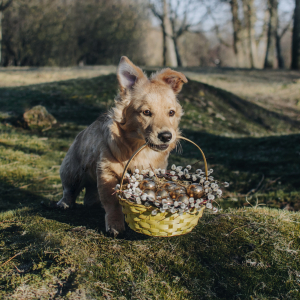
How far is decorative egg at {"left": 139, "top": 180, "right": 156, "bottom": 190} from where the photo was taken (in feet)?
10.1

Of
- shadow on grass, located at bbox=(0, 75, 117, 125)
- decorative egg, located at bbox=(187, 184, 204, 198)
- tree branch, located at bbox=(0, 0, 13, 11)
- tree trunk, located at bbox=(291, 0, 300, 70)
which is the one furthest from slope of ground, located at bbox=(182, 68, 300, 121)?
decorative egg, located at bbox=(187, 184, 204, 198)

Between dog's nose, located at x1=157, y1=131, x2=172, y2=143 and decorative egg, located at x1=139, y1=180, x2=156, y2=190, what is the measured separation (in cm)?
43

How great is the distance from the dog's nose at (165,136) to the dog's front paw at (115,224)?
953 millimetres

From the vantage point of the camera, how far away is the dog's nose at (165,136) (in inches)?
121

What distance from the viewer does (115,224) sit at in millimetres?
3309

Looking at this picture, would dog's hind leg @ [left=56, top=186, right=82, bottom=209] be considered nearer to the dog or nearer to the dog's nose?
the dog

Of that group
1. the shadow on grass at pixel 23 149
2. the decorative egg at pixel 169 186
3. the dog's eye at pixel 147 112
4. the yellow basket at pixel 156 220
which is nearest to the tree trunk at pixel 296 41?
the shadow on grass at pixel 23 149

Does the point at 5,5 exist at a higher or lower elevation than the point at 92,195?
higher

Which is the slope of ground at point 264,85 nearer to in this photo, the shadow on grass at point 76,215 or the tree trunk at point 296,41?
the tree trunk at point 296,41

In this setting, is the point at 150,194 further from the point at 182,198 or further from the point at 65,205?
the point at 65,205

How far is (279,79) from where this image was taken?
19281 millimetres

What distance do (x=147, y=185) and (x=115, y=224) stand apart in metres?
0.59

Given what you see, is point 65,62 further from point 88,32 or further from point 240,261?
point 240,261

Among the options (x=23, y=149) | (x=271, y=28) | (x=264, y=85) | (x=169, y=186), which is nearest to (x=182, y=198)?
(x=169, y=186)
